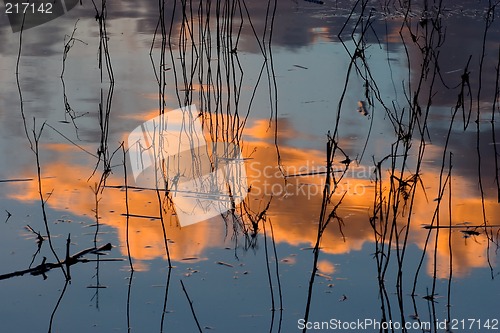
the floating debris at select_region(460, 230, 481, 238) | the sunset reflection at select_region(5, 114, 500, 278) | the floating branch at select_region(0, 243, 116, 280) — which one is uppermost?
the floating branch at select_region(0, 243, 116, 280)

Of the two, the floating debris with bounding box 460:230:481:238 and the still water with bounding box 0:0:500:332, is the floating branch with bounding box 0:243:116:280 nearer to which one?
the still water with bounding box 0:0:500:332

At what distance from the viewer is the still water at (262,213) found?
210cm

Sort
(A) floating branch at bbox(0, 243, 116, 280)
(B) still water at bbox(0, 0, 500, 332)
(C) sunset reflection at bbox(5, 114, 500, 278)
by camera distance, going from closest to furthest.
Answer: (B) still water at bbox(0, 0, 500, 332) < (A) floating branch at bbox(0, 243, 116, 280) < (C) sunset reflection at bbox(5, 114, 500, 278)

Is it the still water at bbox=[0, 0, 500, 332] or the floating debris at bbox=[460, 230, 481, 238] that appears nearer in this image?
the still water at bbox=[0, 0, 500, 332]

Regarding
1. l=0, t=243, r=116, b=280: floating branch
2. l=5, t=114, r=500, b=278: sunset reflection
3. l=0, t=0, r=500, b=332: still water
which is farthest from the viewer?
l=5, t=114, r=500, b=278: sunset reflection

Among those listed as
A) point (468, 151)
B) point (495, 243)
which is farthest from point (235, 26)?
point (495, 243)

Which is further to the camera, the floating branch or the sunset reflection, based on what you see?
the sunset reflection

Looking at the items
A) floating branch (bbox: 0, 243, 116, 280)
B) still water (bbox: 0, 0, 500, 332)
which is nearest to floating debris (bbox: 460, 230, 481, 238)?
still water (bbox: 0, 0, 500, 332)

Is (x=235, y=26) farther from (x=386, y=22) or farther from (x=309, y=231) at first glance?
(x=309, y=231)

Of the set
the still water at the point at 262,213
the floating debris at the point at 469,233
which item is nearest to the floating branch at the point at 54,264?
the still water at the point at 262,213

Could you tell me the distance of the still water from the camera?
6.88 ft

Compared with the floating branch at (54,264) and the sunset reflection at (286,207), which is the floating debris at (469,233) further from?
the floating branch at (54,264)

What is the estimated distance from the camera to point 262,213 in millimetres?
2520

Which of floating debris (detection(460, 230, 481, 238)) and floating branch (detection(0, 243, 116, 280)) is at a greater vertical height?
floating branch (detection(0, 243, 116, 280))
